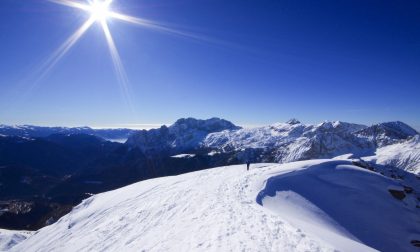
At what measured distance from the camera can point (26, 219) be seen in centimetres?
15425

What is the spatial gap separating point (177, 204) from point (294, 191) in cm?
1038

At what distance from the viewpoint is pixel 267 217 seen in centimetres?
1716

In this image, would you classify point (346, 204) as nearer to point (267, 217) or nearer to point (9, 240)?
point (267, 217)

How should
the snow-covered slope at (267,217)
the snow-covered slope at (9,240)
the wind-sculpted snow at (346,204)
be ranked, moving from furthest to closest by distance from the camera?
1. the snow-covered slope at (9,240)
2. the wind-sculpted snow at (346,204)
3. the snow-covered slope at (267,217)

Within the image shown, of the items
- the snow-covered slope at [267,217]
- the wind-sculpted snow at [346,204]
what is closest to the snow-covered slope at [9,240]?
the snow-covered slope at [267,217]

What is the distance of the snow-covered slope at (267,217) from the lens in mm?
14156

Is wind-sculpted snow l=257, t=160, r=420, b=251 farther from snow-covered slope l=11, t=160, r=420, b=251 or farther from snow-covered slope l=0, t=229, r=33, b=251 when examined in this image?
snow-covered slope l=0, t=229, r=33, b=251

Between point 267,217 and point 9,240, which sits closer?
point 267,217

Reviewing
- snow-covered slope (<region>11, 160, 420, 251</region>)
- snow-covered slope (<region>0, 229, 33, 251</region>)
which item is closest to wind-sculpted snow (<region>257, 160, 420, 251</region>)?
snow-covered slope (<region>11, 160, 420, 251</region>)

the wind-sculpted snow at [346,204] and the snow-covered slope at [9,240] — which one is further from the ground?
the wind-sculpted snow at [346,204]

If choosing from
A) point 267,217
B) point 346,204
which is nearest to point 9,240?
point 267,217

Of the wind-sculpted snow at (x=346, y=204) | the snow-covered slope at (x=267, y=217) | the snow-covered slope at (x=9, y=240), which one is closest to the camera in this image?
the snow-covered slope at (x=267, y=217)

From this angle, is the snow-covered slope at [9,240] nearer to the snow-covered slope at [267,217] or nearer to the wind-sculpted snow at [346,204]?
the snow-covered slope at [267,217]

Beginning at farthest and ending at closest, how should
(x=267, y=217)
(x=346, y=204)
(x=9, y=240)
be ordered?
(x=9, y=240) → (x=346, y=204) → (x=267, y=217)
